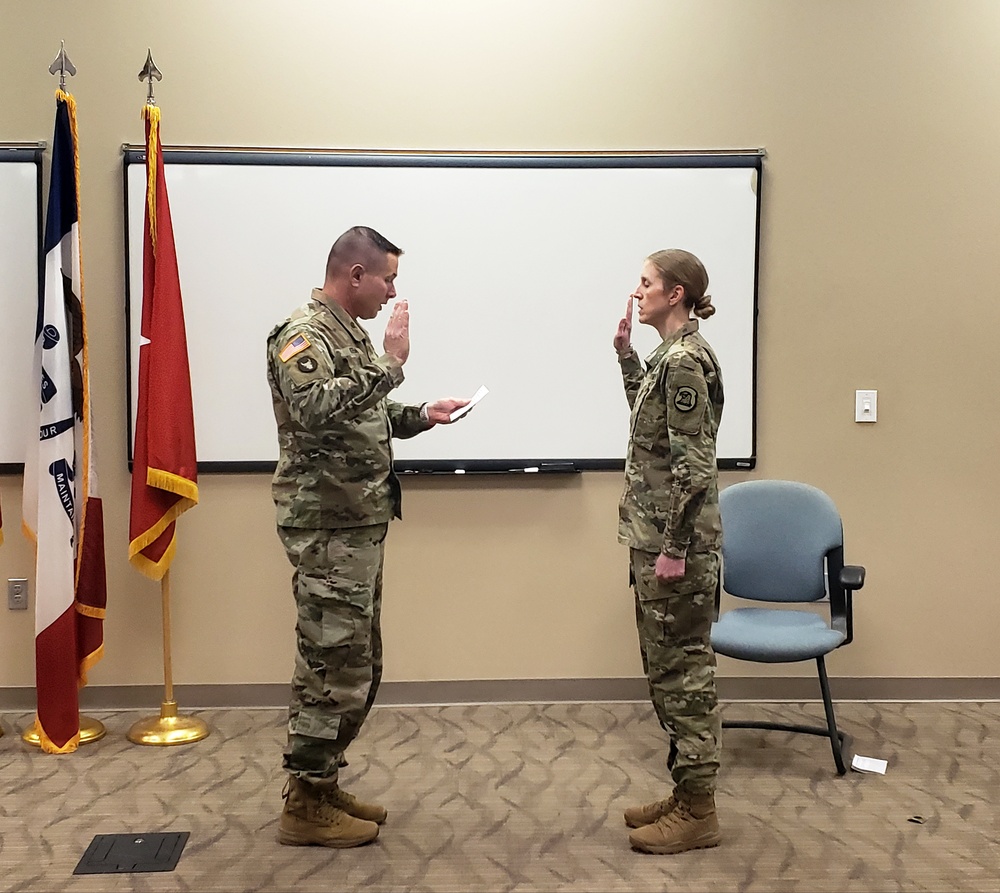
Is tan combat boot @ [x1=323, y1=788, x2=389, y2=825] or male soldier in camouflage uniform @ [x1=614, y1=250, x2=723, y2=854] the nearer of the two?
male soldier in camouflage uniform @ [x1=614, y1=250, x2=723, y2=854]

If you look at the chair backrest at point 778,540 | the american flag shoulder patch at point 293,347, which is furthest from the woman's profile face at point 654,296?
the chair backrest at point 778,540

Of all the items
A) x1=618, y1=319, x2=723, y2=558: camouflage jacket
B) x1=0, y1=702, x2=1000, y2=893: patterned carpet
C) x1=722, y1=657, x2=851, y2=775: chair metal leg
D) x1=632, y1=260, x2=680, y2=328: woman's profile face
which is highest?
x1=632, y1=260, x2=680, y2=328: woman's profile face

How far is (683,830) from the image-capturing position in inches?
96.9

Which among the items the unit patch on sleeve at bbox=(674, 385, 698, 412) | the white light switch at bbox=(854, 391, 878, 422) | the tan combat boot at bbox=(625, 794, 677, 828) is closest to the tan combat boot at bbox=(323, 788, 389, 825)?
the tan combat boot at bbox=(625, 794, 677, 828)

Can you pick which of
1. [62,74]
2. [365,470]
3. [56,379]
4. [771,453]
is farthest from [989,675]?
[62,74]

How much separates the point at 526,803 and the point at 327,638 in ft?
2.79

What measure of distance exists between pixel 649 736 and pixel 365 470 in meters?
1.58

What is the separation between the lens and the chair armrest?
3.02m

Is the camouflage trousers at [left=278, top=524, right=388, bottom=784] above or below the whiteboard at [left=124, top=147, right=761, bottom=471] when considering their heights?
below

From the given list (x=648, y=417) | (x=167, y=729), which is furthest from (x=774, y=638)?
(x=167, y=729)

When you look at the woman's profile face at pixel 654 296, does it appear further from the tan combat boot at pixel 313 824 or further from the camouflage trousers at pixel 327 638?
the tan combat boot at pixel 313 824

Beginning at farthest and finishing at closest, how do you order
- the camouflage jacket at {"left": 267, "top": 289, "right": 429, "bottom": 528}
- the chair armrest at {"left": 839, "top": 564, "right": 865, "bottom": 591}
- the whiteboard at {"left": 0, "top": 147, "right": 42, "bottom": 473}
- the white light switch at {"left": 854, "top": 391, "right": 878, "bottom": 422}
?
the white light switch at {"left": 854, "top": 391, "right": 878, "bottom": 422} < the whiteboard at {"left": 0, "top": 147, "right": 42, "bottom": 473} < the chair armrest at {"left": 839, "top": 564, "right": 865, "bottom": 591} < the camouflage jacket at {"left": 267, "top": 289, "right": 429, "bottom": 528}

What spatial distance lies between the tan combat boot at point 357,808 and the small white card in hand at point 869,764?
1522 mm

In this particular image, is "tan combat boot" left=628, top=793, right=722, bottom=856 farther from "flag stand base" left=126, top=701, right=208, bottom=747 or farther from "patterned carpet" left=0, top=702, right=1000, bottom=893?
"flag stand base" left=126, top=701, right=208, bottom=747
